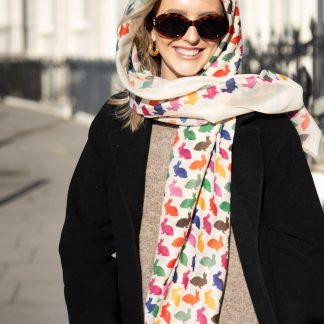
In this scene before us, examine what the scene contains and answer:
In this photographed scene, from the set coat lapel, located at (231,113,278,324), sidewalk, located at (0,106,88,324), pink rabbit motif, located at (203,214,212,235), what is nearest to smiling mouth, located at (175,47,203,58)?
coat lapel, located at (231,113,278,324)

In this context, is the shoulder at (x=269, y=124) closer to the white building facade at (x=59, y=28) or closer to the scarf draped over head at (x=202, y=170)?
the scarf draped over head at (x=202, y=170)

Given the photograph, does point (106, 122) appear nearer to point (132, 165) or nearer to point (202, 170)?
point (132, 165)

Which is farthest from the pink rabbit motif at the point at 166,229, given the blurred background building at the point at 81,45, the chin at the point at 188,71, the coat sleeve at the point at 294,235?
the blurred background building at the point at 81,45

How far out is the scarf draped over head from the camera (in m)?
2.13

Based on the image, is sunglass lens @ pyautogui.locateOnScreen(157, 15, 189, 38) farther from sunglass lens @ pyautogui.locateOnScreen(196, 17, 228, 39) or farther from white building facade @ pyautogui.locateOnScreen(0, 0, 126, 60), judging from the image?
white building facade @ pyautogui.locateOnScreen(0, 0, 126, 60)

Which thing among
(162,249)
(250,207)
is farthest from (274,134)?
(162,249)

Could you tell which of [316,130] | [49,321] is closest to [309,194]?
[316,130]

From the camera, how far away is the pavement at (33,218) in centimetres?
510

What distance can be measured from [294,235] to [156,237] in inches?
14.3

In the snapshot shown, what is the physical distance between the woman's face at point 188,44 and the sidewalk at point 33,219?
278 cm

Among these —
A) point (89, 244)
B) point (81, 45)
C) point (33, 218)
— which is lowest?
point (33, 218)

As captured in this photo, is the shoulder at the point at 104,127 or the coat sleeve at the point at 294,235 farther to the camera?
the shoulder at the point at 104,127

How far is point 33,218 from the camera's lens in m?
7.67

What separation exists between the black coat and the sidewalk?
257 centimetres
